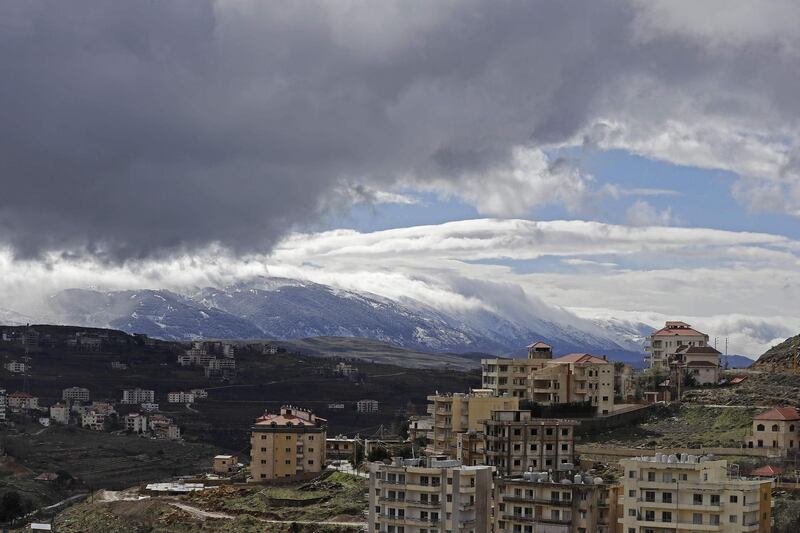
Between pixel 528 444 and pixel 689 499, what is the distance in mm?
24976

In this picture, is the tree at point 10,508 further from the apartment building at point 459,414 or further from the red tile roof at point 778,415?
the red tile roof at point 778,415

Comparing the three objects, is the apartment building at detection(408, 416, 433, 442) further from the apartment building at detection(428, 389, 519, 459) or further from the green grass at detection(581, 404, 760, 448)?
the green grass at detection(581, 404, 760, 448)

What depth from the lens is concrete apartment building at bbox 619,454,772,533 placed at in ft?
239

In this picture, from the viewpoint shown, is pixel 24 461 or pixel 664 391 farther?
pixel 24 461

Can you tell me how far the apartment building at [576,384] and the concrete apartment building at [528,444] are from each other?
A: 17.6 m

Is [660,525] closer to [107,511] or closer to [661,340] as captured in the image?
[107,511]

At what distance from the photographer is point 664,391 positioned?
12419 cm

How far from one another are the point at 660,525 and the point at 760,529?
519 centimetres

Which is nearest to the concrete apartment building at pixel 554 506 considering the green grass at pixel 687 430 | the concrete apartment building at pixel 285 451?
the green grass at pixel 687 430

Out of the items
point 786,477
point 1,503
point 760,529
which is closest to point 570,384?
point 786,477

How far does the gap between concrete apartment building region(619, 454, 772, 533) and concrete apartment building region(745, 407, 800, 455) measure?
1052 inches

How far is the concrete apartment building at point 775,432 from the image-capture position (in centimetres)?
10181

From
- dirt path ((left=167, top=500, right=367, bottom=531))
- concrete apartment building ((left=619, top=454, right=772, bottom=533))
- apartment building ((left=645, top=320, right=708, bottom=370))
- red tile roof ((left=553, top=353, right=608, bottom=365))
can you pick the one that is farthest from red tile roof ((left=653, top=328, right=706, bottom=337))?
concrete apartment building ((left=619, top=454, right=772, bottom=533))

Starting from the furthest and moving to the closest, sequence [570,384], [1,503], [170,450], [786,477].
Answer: [170,450] < [1,503] < [570,384] < [786,477]
